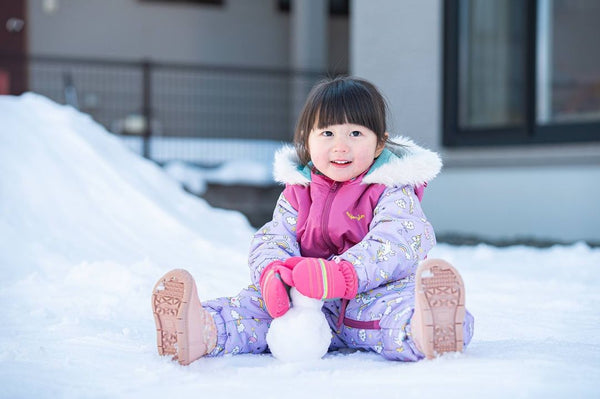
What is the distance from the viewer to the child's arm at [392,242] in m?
1.77

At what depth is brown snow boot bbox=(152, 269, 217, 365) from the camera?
5.58 ft

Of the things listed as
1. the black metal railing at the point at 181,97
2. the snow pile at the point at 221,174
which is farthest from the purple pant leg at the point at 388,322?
the black metal railing at the point at 181,97

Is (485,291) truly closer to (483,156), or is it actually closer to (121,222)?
(121,222)

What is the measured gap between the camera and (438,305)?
1599 mm

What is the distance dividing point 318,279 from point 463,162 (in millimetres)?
3959

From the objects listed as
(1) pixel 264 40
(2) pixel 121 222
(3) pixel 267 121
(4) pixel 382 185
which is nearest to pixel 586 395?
(4) pixel 382 185

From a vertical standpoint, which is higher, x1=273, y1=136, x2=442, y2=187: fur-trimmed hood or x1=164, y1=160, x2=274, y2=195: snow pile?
x1=273, y1=136, x2=442, y2=187: fur-trimmed hood

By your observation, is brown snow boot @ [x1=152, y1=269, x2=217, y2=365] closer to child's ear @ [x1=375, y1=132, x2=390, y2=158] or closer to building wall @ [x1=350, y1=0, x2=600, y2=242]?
child's ear @ [x1=375, y1=132, x2=390, y2=158]

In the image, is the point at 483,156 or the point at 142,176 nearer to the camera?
the point at 142,176

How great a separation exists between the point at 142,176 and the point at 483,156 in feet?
7.69

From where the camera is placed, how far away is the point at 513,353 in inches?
66.2

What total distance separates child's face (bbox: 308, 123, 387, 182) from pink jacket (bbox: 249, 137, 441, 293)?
0.13 feet

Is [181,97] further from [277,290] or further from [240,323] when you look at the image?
[277,290]

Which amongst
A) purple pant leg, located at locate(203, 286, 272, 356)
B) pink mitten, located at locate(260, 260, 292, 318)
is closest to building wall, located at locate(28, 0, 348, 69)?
purple pant leg, located at locate(203, 286, 272, 356)
